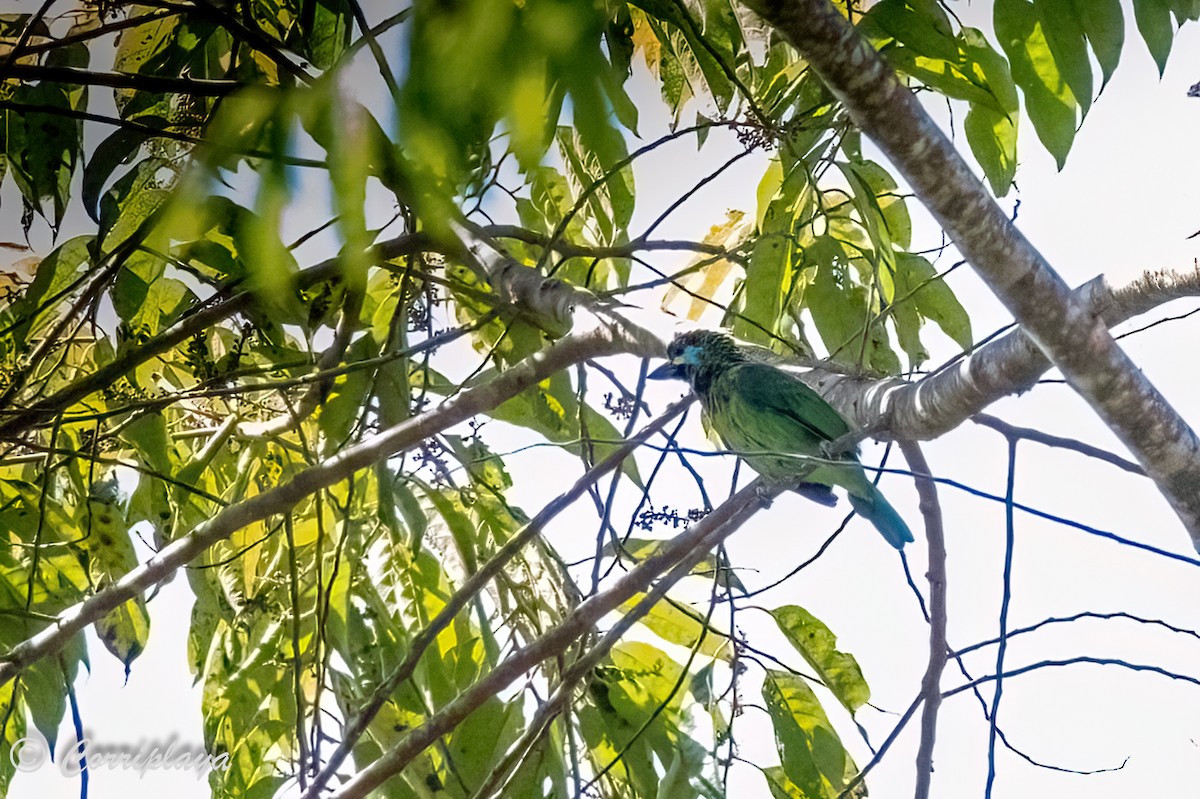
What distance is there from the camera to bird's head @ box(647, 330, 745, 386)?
2949mm

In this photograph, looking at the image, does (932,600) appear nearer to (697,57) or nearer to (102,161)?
(697,57)

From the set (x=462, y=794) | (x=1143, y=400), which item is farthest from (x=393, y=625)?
(x=1143, y=400)

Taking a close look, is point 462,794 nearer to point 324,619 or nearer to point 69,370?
point 324,619

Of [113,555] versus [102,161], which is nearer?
[102,161]

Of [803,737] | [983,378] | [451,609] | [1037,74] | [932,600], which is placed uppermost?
[1037,74]

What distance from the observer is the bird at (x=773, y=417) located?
9.27 ft

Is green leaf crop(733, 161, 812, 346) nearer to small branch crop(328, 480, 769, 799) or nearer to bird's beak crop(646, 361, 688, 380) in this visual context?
small branch crop(328, 480, 769, 799)

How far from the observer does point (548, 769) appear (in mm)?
2143

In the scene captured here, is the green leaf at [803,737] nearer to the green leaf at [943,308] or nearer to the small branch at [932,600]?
the small branch at [932,600]

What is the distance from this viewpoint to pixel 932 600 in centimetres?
224

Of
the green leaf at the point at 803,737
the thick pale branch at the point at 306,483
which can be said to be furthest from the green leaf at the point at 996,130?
the green leaf at the point at 803,737

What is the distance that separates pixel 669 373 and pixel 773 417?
34 cm

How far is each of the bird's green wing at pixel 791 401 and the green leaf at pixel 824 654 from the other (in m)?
0.61

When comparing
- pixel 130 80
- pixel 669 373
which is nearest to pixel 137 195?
pixel 130 80
